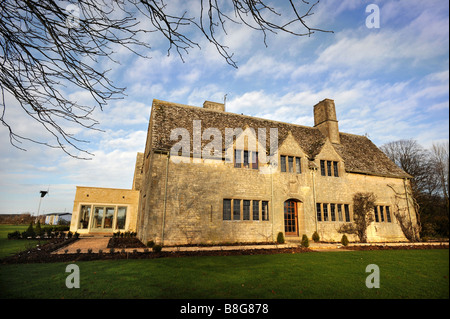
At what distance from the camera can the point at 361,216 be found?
1983cm

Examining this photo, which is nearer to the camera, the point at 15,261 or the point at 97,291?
the point at 97,291

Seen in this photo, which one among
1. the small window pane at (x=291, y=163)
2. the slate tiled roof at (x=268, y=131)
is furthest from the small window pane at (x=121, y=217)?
the small window pane at (x=291, y=163)

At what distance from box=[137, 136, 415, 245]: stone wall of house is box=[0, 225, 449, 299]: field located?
5.64 meters

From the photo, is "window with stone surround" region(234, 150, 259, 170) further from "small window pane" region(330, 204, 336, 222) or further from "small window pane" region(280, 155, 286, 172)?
"small window pane" region(330, 204, 336, 222)

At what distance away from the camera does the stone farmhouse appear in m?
15.3

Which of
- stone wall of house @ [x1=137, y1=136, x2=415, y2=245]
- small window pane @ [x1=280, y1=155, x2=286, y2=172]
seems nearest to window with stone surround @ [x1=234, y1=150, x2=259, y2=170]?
stone wall of house @ [x1=137, y1=136, x2=415, y2=245]

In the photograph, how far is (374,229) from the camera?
66.8 feet

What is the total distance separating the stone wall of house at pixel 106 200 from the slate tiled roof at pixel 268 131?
9.54 meters

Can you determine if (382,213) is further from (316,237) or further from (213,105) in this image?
(213,105)

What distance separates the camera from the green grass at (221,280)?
552cm
